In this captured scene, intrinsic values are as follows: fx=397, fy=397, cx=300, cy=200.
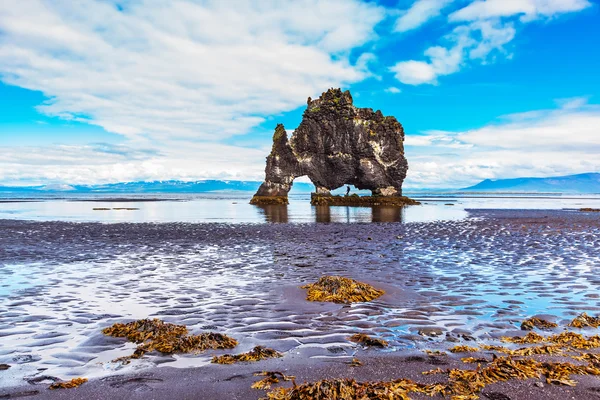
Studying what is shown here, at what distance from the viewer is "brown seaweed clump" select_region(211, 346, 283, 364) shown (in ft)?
23.1

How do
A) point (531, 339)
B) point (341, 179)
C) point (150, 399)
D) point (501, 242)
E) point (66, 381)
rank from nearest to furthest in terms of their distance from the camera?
point (150, 399) → point (66, 381) → point (531, 339) → point (501, 242) → point (341, 179)

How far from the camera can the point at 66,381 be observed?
6273 millimetres

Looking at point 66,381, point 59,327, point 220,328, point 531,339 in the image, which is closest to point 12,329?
point 59,327

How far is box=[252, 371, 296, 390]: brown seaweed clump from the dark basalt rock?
8070 centimetres

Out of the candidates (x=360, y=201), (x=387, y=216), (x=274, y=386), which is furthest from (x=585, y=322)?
(x=360, y=201)

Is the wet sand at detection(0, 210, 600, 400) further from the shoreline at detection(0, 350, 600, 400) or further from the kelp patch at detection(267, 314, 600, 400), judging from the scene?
the kelp patch at detection(267, 314, 600, 400)

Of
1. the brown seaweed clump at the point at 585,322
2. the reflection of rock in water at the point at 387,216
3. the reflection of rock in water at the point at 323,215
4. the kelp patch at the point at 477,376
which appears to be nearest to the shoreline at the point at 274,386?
the kelp patch at the point at 477,376

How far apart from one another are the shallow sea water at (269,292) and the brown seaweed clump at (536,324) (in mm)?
211

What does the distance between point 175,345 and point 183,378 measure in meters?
1.43

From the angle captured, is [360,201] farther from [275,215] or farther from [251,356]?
[251,356]

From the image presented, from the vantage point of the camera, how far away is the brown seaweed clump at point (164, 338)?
25.1 ft

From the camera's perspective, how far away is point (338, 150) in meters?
88.8

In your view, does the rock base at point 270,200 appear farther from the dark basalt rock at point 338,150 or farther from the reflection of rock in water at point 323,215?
the reflection of rock in water at point 323,215

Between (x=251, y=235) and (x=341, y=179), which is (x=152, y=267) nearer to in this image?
(x=251, y=235)
